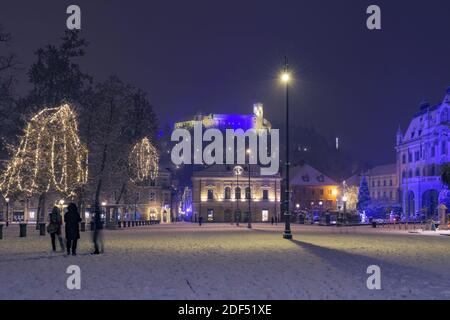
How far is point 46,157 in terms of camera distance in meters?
40.7

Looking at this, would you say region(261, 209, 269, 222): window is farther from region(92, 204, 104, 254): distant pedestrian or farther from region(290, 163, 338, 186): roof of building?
region(92, 204, 104, 254): distant pedestrian

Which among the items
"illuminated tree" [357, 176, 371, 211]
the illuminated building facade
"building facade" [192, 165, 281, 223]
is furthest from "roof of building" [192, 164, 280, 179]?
the illuminated building facade

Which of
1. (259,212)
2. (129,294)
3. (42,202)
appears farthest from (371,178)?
(129,294)

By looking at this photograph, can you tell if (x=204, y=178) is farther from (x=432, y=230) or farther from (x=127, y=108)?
(x=432, y=230)

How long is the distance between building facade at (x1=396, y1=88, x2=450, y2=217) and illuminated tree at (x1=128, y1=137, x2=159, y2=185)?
2248 inches

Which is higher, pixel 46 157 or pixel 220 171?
pixel 220 171

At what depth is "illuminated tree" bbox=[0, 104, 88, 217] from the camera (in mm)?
39562

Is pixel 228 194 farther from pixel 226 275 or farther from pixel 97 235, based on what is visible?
pixel 226 275

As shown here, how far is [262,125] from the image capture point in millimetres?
174750

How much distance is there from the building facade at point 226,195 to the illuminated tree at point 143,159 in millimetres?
40527

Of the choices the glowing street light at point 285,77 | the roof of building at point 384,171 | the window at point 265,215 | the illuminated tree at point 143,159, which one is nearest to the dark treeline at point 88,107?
the illuminated tree at point 143,159

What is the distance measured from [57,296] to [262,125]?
16447 centimetres

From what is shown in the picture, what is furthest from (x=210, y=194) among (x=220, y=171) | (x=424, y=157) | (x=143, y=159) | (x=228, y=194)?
(x=143, y=159)

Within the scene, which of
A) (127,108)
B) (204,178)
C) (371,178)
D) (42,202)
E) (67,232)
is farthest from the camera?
(371,178)
